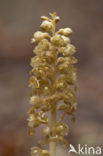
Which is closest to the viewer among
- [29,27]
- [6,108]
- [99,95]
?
[6,108]

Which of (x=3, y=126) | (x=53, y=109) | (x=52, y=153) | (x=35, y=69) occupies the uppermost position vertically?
(x=3, y=126)

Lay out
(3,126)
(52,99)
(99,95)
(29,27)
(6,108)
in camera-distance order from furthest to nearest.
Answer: (29,27)
(99,95)
(6,108)
(3,126)
(52,99)

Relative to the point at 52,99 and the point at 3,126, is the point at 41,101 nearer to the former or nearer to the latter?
the point at 52,99

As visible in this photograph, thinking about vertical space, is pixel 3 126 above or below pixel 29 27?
below

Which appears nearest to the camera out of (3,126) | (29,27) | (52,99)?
(52,99)

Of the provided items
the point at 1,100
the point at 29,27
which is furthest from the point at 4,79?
the point at 29,27

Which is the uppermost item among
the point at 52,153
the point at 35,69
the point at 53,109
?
the point at 35,69

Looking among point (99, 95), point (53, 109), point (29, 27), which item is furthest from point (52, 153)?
point (29, 27)

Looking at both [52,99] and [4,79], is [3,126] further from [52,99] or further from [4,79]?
[52,99]

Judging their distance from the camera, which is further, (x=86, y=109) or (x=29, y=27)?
(x=29, y=27)
